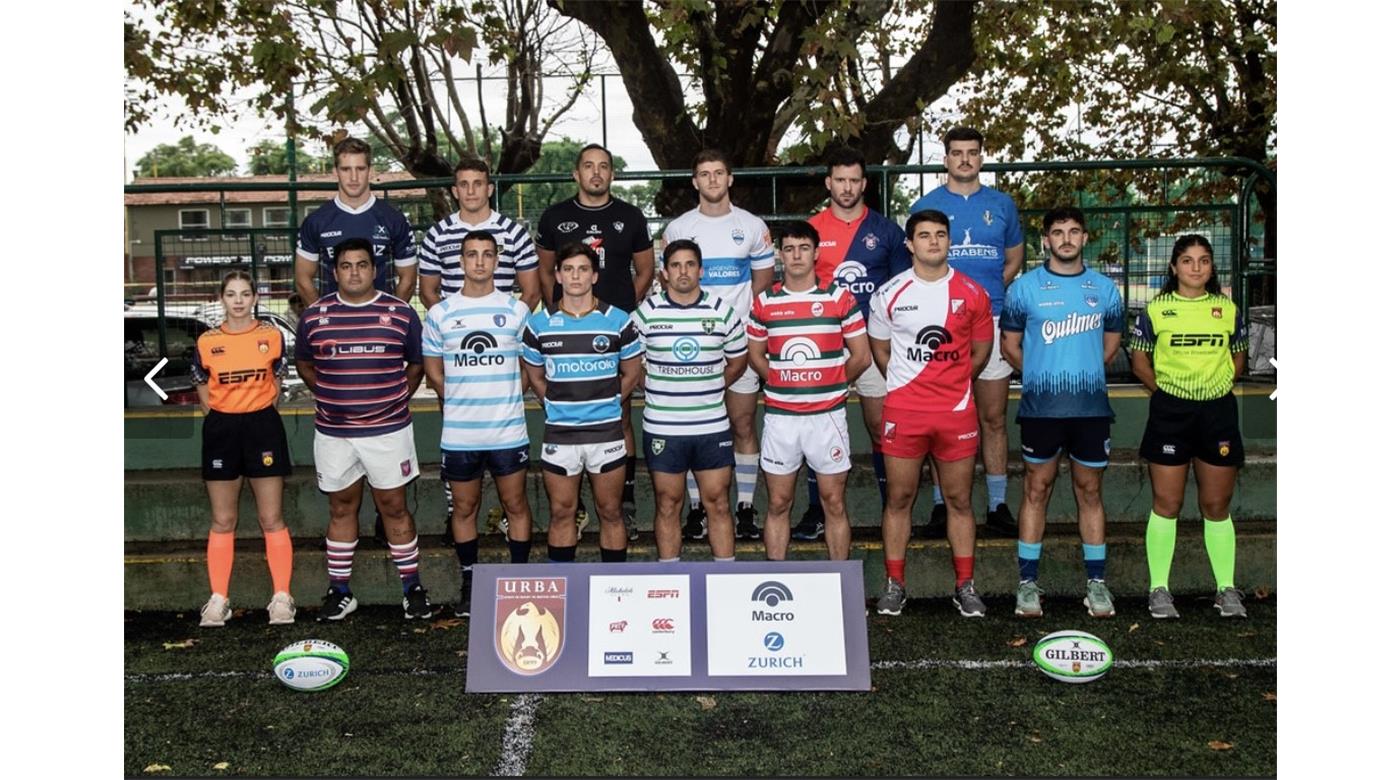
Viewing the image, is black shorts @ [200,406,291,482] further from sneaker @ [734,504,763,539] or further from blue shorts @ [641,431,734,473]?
sneaker @ [734,504,763,539]

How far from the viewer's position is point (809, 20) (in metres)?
8.94

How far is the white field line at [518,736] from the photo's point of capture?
4.56 metres

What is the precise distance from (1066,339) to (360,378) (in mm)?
3429

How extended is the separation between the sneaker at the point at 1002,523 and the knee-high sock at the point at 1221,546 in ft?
3.31

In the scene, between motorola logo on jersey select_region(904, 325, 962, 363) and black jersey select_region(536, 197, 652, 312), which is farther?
black jersey select_region(536, 197, 652, 312)

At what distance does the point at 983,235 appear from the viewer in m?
6.49

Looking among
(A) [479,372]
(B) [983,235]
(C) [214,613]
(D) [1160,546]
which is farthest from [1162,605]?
(C) [214,613]

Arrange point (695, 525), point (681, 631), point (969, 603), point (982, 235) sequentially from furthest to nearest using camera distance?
1. point (695, 525)
2. point (982, 235)
3. point (969, 603)
4. point (681, 631)

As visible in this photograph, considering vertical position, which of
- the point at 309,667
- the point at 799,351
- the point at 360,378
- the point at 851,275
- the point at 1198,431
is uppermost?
the point at 851,275

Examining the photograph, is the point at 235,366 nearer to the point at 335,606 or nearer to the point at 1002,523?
the point at 335,606

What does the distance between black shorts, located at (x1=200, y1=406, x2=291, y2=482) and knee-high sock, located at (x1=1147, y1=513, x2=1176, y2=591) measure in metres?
4.40

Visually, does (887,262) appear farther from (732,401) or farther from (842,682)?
(842,682)

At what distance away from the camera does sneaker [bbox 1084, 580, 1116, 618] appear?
6320 millimetres

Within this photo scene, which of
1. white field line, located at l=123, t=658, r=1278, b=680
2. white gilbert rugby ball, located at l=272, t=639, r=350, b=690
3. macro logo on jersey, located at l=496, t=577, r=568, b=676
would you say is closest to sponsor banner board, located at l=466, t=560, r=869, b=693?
macro logo on jersey, located at l=496, t=577, r=568, b=676
